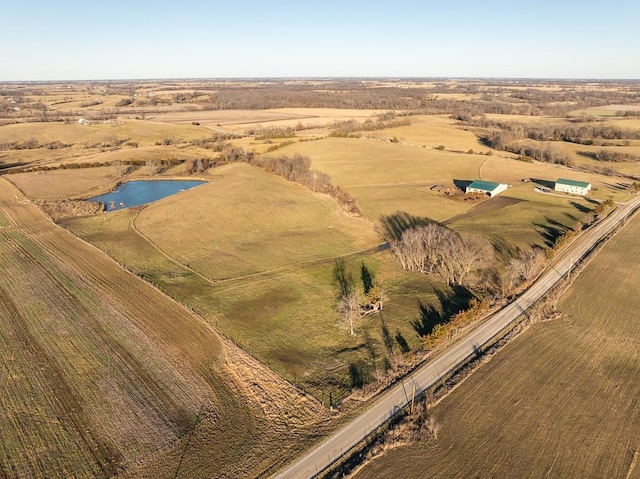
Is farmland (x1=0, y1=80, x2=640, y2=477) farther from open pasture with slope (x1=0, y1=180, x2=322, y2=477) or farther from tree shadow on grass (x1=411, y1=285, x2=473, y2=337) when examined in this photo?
tree shadow on grass (x1=411, y1=285, x2=473, y2=337)

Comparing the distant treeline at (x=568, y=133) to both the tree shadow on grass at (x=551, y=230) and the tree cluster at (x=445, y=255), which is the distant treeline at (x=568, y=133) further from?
the tree cluster at (x=445, y=255)

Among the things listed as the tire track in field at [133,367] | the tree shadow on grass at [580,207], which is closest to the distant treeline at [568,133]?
the tree shadow on grass at [580,207]

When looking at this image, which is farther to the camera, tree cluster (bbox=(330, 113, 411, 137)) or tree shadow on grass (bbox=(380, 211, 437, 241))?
tree cluster (bbox=(330, 113, 411, 137))

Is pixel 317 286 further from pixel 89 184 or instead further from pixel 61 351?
pixel 89 184

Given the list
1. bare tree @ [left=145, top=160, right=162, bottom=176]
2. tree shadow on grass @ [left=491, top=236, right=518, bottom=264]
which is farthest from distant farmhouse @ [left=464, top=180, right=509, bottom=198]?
bare tree @ [left=145, top=160, right=162, bottom=176]

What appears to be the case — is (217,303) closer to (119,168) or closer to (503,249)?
(503,249)

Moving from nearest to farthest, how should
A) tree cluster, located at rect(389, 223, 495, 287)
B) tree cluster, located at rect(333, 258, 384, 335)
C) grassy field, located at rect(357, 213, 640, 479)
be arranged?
grassy field, located at rect(357, 213, 640, 479), tree cluster, located at rect(333, 258, 384, 335), tree cluster, located at rect(389, 223, 495, 287)
